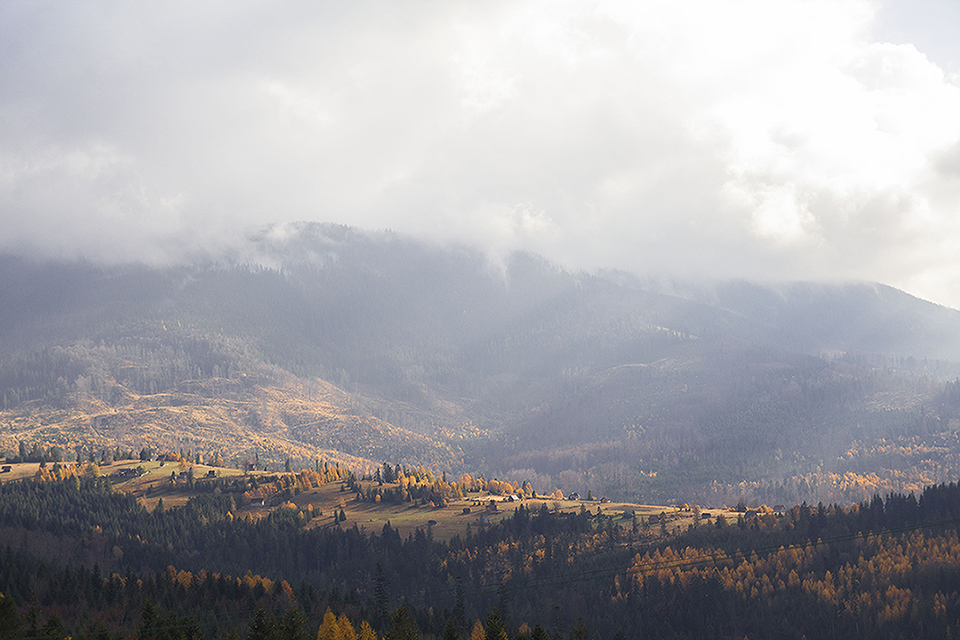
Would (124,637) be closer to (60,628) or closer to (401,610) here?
(60,628)

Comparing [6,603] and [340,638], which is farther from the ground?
[6,603]

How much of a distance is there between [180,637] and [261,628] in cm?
1436

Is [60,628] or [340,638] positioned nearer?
[60,628]

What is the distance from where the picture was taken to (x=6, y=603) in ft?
493

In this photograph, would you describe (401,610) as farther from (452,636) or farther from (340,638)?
Answer: (452,636)

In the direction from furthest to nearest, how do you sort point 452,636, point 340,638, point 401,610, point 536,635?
point 401,610 < point 340,638 < point 452,636 < point 536,635

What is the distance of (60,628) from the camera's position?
154 meters

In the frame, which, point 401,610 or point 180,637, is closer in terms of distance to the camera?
point 180,637

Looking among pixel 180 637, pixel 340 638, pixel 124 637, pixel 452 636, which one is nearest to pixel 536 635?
pixel 452 636

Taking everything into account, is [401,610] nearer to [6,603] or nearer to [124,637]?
[124,637]

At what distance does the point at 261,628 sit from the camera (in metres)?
152

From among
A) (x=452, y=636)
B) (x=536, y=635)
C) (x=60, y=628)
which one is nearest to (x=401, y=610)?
(x=452, y=636)

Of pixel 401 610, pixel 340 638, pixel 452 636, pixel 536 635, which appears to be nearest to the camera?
pixel 536 635

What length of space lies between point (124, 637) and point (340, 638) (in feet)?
133
